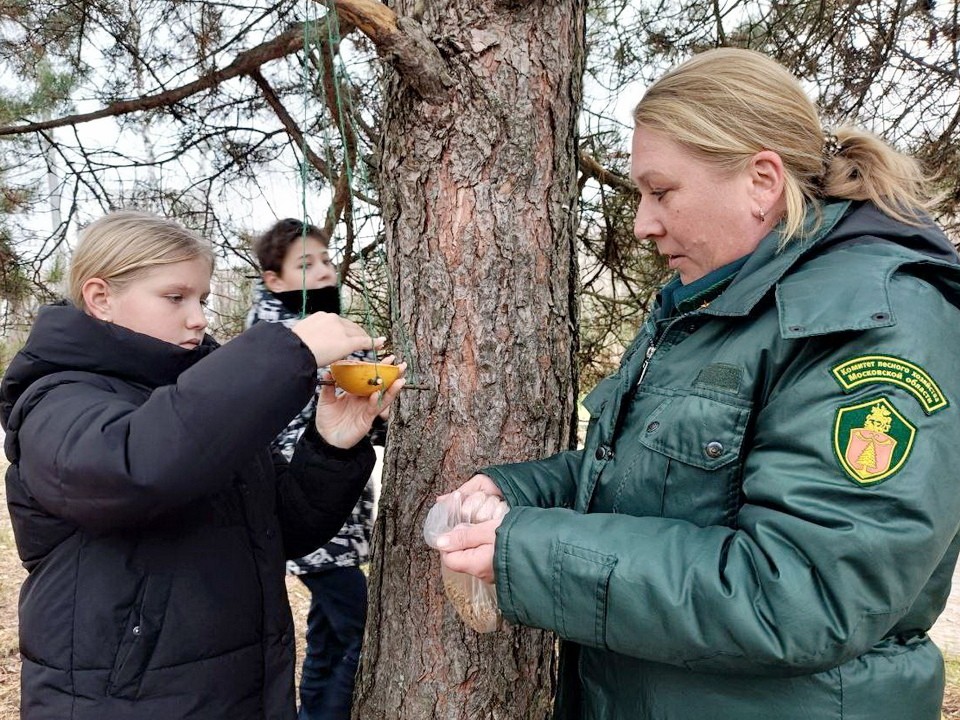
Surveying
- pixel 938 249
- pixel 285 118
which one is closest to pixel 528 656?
pixel 938 249

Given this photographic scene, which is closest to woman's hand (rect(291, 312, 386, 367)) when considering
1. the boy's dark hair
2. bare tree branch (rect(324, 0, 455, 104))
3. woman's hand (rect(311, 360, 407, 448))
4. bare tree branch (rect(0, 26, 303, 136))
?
woman's hand (rect(311, 360, 407, 448))

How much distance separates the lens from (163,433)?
116cm

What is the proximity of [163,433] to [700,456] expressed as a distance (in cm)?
78

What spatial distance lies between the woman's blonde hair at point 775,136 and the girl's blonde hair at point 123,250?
91 centimetres

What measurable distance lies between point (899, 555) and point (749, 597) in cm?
17

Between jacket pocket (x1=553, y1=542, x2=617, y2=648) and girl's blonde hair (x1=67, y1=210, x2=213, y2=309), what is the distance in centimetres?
94

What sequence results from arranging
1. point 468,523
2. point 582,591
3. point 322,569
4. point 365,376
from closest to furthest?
point 582,591 → point 468,523 → point 365,376 → point 322,569

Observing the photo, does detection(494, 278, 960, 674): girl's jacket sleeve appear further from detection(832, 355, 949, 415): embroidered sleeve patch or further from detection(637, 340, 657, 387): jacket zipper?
detection(637, 340, 657, 387): jacket zipper

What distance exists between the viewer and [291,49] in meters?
2.90

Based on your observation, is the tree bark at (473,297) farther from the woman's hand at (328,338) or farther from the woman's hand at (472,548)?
the woman's hand at (472,548)

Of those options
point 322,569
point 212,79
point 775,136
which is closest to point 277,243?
point 212,79

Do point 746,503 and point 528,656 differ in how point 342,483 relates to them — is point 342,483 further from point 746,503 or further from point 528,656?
point 746,503

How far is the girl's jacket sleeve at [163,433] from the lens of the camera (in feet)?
3.80

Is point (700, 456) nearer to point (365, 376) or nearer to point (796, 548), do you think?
point (796, 548)
